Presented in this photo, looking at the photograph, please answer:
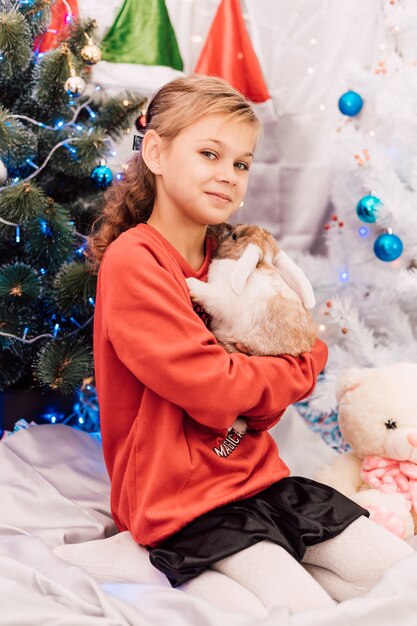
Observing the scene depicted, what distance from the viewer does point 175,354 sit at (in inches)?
47.9

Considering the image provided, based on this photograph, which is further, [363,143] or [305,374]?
[363,143]

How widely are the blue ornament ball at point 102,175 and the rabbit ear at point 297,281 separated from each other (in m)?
0.62

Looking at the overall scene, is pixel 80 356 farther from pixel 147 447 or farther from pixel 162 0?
pixel 162 0

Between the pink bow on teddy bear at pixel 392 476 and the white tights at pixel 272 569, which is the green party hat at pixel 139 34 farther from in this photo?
the white tights at pixel 272 569

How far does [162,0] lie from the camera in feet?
7.22

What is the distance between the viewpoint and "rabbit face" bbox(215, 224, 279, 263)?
1.42 m

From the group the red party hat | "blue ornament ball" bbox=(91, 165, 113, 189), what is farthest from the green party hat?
"blue ornament ball" bbox=(91, 165, 113, 189)

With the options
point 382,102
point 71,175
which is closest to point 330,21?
point 382,102

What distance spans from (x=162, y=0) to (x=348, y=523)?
167 centimetres

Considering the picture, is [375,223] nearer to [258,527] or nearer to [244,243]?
[244,243]

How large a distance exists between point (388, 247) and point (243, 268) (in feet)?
2.59

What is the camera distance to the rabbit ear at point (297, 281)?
1.38 metres

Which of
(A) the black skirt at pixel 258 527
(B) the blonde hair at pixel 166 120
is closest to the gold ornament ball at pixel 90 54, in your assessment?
(B) the blonde hair at pixel 166 120

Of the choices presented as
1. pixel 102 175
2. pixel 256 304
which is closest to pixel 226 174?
pixel 256 304
